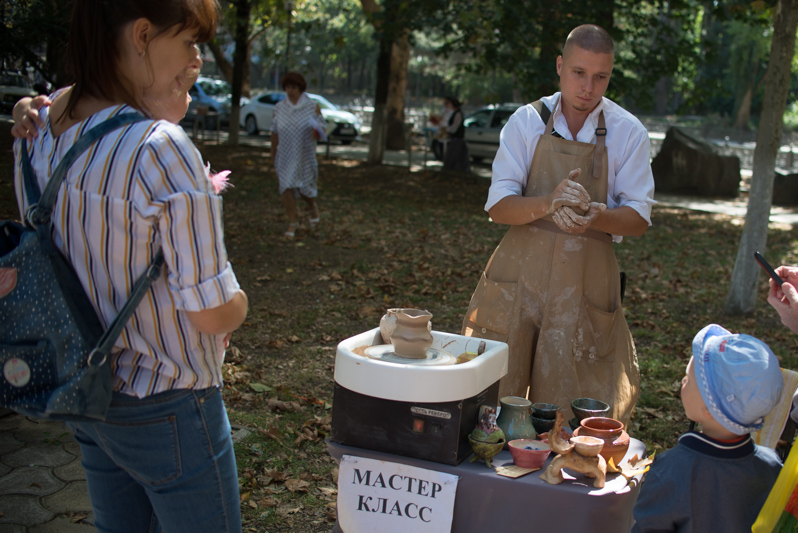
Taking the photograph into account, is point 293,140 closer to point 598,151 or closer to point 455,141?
point 598,151

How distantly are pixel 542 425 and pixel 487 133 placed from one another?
17668 millimetres

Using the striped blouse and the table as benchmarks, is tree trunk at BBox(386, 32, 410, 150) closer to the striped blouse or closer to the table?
the table

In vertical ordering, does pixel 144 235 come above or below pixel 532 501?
above

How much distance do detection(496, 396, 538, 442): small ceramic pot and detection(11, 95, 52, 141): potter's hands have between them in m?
1.67

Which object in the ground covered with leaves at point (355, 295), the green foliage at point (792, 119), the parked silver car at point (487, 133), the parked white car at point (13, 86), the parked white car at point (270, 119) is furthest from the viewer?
the green foliage at point (792, 119)

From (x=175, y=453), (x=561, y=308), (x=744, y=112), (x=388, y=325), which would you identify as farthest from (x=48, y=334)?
(x=744, y=112)

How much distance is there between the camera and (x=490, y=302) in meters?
3.04

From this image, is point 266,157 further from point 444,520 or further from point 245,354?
point 444,520

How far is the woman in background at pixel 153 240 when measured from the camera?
1.52 meters

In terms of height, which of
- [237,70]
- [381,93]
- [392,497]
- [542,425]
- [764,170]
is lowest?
[392,497]

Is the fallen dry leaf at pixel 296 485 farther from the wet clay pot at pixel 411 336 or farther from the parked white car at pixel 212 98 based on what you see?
the parked white car at pixel 212 98

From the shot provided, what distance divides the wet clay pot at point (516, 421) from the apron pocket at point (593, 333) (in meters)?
0.52

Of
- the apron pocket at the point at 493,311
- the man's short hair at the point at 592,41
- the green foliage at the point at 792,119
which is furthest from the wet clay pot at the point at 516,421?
the green foliage at the point at 792,119

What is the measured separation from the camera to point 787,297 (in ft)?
7.61
